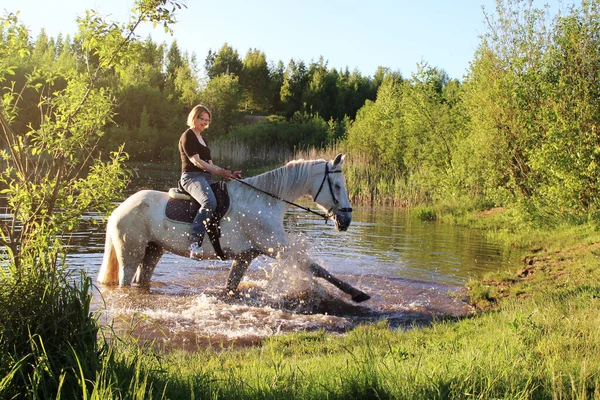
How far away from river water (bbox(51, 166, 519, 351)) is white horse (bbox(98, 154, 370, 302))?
0.30 m

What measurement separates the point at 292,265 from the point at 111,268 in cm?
295

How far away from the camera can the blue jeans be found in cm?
772

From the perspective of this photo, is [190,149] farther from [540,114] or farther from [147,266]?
[540,114]

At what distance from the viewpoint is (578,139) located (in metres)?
14.3

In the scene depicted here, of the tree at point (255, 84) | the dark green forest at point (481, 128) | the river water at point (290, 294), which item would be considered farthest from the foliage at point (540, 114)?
the tree at point (255, 84)

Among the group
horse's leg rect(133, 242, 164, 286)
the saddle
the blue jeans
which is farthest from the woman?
horse's leg rect(133, 242, 164, 286)

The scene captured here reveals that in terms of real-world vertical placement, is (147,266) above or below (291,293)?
above

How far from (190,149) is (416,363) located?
481cm

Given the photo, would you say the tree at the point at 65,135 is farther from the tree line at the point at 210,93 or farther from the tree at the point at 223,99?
the tree at the point at 223,99

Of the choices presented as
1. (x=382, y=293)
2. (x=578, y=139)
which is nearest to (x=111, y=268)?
(x=382, y=293)

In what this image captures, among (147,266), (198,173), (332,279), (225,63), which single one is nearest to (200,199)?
(198,173)

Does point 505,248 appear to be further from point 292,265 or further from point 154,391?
point 154,391

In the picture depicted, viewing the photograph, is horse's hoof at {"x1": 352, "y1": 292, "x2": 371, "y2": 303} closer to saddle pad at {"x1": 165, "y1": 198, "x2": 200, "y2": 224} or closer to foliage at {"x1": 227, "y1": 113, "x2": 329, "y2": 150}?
saddle pad at {"x1": 165, "y1": 198, "x2": 200, "y2": 224}

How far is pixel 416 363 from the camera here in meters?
4.04
